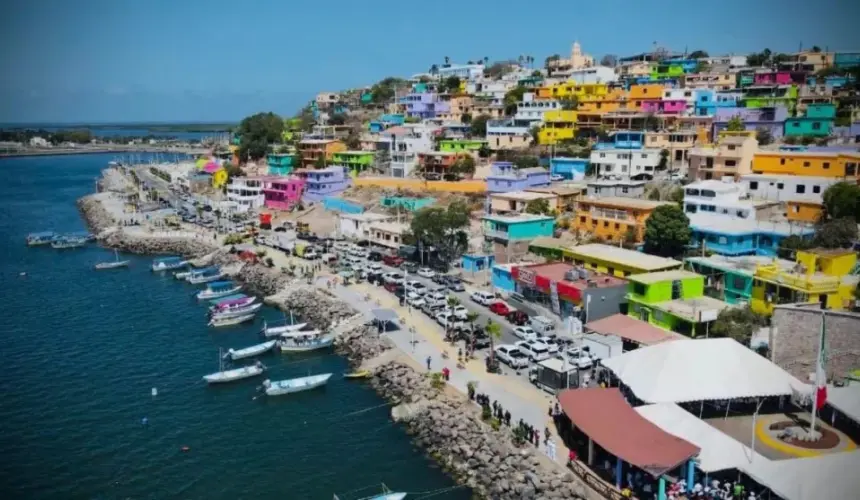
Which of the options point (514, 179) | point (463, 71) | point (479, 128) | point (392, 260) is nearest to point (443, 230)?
point (392, 260)

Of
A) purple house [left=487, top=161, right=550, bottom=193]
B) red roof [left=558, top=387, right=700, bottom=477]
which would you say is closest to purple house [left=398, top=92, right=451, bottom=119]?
purple house [left=487, top=161, right=550, bottom=193]

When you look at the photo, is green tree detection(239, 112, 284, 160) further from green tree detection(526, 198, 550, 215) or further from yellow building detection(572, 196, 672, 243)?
yellow building detection(572, 196, 672, 243)

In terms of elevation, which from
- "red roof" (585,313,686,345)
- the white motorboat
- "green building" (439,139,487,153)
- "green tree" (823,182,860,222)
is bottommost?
the white motorboat

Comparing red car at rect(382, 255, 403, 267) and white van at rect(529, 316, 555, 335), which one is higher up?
red car at rect(382, 255, 403, 267)

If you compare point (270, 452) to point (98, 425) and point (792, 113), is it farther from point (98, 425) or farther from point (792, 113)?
point (792, 113)

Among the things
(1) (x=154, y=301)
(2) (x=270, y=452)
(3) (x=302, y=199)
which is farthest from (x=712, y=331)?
(3) (x=302, y=199)

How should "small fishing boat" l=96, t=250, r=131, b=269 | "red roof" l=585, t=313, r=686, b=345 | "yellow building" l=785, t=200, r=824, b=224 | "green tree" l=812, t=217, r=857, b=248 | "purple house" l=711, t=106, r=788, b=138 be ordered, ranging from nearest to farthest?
"red roof" l=585, t=313, r=686, b=345
"green tree" l=812, t=217, r=857, b=248
"yellow building" l=785, t=200, r=824, b=224
"small fishing boat" l=96, t=250, r=131, b=269
"purple house" l=711, t=106, r=788, b=138

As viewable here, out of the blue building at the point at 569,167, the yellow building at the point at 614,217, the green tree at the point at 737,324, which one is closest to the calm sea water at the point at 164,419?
the green tree at the point at 737,324

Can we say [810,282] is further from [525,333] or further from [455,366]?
[455,366]
